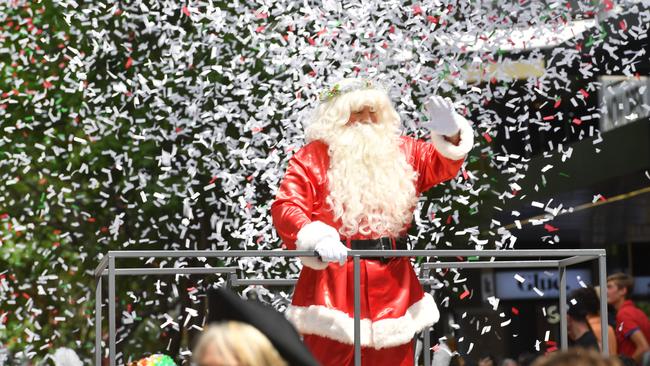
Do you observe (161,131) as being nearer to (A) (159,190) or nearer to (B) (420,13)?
(A) (159,190)

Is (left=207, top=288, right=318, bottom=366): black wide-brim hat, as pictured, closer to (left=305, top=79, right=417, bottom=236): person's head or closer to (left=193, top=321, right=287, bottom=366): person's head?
(left=193, top=321, right=287, bottom=366): person's head

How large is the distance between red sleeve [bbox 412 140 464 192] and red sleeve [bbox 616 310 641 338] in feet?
9.62

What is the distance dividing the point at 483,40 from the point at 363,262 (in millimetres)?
5615

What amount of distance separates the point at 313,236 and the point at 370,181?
0.65 meters

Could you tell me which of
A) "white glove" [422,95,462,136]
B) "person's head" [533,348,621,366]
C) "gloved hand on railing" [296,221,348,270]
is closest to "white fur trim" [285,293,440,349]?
"gloved hand on railing" [296,221,348,270]

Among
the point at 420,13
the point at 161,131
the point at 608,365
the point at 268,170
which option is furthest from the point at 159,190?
the point at 608,365

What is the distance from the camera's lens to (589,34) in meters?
11.4

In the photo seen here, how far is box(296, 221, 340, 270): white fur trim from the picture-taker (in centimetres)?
547

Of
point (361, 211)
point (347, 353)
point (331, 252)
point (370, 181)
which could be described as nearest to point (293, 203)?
point (361, 211)

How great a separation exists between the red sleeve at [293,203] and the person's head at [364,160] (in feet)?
0.34

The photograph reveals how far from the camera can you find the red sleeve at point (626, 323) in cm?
864

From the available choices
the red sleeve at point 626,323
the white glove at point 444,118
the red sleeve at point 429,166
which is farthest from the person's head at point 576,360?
the red sleeve at point 626,323

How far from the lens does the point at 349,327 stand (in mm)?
5633

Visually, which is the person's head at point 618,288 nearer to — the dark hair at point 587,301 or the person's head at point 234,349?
the dark hair at point 587,301
